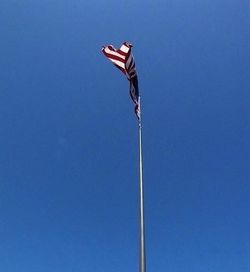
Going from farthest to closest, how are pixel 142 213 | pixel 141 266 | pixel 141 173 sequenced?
pixel 141 173
pixel 142 213
pixel 141 266

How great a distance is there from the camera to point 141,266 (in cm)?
994

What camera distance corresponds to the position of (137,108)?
52.4 ft

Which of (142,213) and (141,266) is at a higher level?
(142,213)

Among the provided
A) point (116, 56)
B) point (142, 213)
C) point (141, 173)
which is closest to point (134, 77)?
point (116, 56)

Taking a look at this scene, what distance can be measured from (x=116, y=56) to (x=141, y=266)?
9.58 metres

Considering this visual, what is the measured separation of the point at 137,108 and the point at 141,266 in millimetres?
7454

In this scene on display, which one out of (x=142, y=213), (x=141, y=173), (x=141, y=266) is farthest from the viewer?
(x=141, y=173)

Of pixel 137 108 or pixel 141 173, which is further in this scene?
pixel 137 108

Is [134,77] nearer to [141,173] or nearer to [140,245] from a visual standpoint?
[141,173]

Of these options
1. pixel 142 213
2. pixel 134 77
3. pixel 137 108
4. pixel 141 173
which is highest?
pixel 134 77

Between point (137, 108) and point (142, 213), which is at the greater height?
point (137, 108)

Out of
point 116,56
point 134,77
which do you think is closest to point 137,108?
point 134,77

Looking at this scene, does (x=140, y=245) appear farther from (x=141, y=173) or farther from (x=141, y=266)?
(x=141, y=173)

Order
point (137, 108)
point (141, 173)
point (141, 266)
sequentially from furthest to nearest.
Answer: point (137, 108) → point (141, 173) → point (141, 266)
